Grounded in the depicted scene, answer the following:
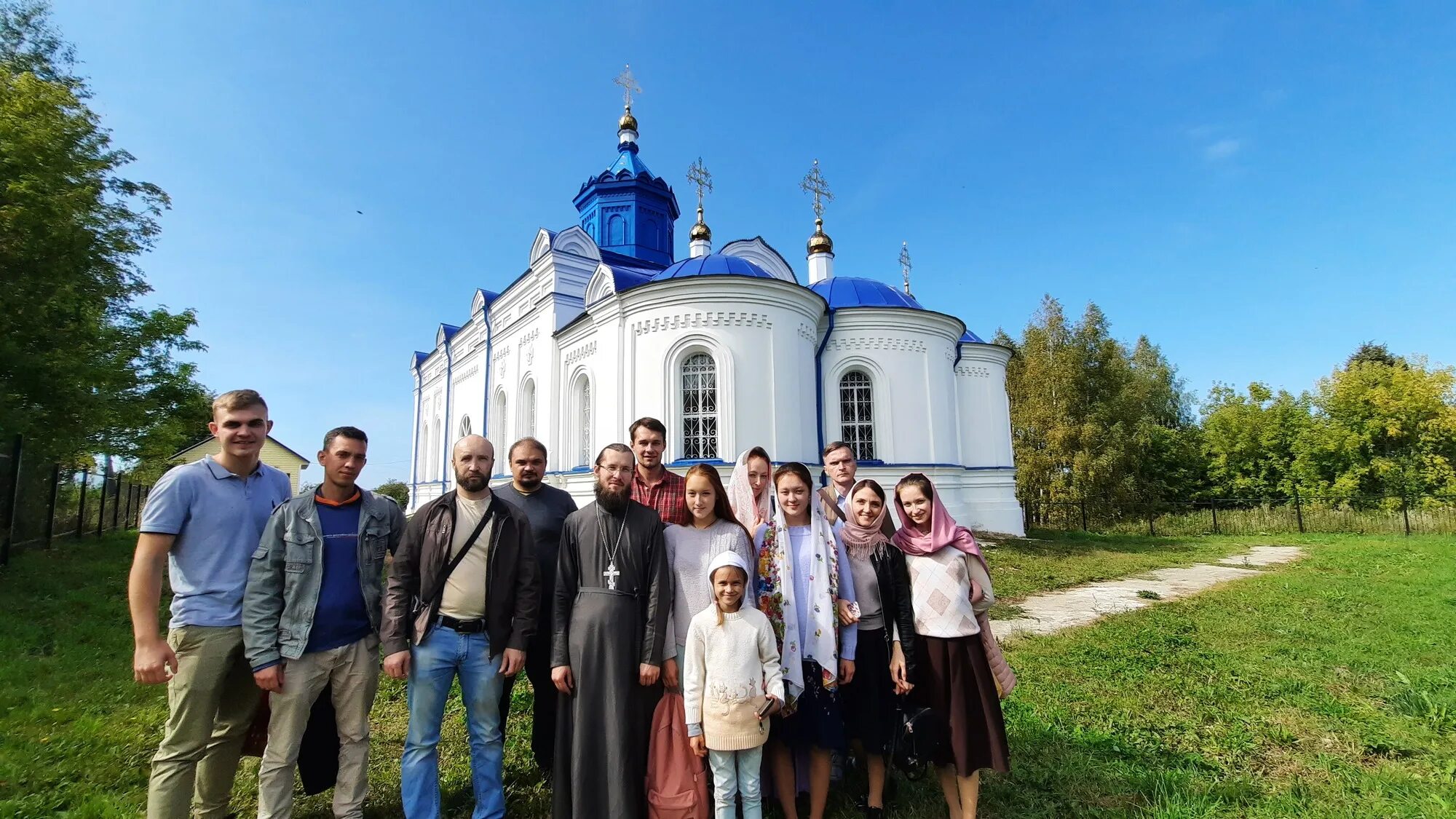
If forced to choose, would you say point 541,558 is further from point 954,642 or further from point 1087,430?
point 1087,430

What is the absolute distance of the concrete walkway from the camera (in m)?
6.54

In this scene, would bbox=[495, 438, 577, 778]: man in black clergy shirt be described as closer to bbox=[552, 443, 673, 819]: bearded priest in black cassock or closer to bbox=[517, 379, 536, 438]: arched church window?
bbox=[552, 443, 673, 819]: bearded priest in black cassock

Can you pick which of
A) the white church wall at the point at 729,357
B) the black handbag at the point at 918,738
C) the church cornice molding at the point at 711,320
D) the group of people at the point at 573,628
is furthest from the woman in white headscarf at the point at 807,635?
the church cornice molding at the point at 711,320

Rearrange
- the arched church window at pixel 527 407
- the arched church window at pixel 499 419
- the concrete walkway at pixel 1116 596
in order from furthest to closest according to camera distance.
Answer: the arched church window at pixel 499 419
the arched church window at pixel 527 407
the concrete walkway at pixel 1116 596

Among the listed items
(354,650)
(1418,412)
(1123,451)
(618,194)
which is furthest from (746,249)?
(1418,412)

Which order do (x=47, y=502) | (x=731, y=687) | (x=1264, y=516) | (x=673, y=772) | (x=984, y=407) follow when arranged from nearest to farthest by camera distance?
(x=731, y=687)
(x=673, y=772)
(x=47, y=502)
(x=984, y=407)
(x=1264, y=516)

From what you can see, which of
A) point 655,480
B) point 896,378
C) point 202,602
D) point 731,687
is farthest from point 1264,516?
point 202,602

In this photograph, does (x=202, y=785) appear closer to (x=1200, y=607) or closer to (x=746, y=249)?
(x=1200, y=607)

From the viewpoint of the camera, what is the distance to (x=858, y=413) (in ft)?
42.7

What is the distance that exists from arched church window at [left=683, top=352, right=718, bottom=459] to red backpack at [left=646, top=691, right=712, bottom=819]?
8.66m

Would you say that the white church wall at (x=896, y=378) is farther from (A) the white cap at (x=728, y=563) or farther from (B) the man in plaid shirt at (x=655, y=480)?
(A) the white cap at (x=728, y=563)

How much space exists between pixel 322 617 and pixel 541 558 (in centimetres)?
90

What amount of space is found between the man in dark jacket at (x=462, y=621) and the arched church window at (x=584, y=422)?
1059 cm

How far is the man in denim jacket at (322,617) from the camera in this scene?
97.9 inches
